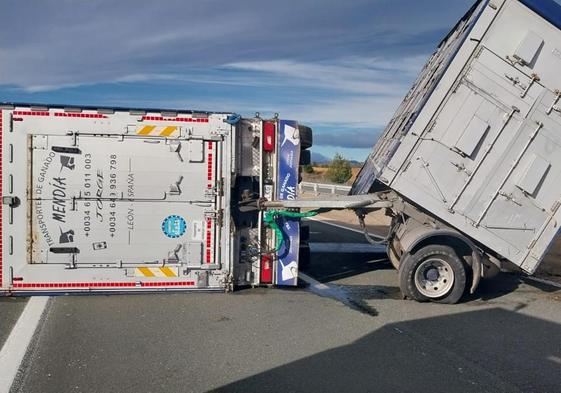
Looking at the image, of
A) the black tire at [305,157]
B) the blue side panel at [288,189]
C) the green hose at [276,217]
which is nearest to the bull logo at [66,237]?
the green hose at [276,217]

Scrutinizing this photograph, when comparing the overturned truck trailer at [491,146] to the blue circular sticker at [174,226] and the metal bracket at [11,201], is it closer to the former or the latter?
the blue circular sticker at [174,226]

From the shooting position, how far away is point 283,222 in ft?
28.7

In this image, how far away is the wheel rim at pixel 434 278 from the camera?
848cm

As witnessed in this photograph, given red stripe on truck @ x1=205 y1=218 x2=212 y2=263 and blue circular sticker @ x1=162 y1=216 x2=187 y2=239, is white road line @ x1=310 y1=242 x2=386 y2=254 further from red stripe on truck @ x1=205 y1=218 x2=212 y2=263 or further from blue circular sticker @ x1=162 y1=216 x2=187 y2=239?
blue circular sticker @ x1=162 y1=216 x2=187 y2=239

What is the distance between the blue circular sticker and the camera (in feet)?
26.9

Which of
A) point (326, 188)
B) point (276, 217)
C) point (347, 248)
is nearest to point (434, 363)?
point (276, 217)

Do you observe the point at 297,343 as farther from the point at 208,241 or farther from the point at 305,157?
the point at 305,157

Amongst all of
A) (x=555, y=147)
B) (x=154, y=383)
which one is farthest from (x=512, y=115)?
(x=154, y=383)

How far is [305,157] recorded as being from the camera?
8969 millimetres

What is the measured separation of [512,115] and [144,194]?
5.19 metres

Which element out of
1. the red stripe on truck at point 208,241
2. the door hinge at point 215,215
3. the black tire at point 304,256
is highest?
the door hinge at point 215,215

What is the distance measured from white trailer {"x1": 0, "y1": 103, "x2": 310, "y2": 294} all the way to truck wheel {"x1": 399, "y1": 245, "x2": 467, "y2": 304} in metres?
2.26

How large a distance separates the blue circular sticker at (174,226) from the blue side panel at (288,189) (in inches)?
56.9

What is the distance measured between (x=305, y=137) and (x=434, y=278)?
2.82 meters
